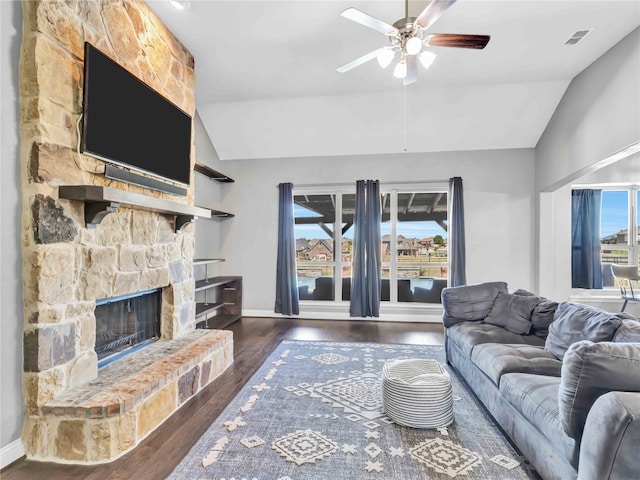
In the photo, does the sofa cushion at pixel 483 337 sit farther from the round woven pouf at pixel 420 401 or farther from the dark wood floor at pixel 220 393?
the dark wood floor at pixel 220 393

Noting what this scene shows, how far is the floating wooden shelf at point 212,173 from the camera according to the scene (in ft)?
15.5

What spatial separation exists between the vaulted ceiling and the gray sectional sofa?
260cm

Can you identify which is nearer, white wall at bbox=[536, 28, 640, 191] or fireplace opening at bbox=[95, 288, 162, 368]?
fireplace opening at bbox=[95, 288, 162, 368]

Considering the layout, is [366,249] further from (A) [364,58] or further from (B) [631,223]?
(B) [631,223]

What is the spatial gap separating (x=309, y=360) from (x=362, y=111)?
3569 millimetres

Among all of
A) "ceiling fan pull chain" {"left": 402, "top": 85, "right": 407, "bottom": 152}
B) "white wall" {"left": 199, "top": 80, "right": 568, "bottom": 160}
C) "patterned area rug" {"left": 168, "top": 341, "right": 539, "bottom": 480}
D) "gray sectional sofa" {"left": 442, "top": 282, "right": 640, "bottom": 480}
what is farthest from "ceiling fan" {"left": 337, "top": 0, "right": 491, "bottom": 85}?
"patterned area rug" {"left": 168, "top": 341, "right": 539, "bottom": 480}

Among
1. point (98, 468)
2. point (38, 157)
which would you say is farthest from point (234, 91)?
point (98, 468)

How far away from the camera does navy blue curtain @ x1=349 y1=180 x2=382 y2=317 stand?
18.0 ft

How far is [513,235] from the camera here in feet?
17.6

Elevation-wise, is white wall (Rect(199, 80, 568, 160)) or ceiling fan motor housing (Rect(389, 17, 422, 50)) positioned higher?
white wall (Rect(199, 80, 568, 160))

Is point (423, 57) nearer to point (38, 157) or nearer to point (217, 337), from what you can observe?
point (38, 157)

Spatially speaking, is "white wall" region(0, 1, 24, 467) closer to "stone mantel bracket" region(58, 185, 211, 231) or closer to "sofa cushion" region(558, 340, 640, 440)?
"stone mantel bracket" region(58, 185, 211, 231)

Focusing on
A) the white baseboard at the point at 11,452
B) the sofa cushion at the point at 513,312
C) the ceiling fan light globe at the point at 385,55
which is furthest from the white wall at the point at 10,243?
the sofa cushion at the point at 513,312

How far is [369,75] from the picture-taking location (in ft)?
13.3
